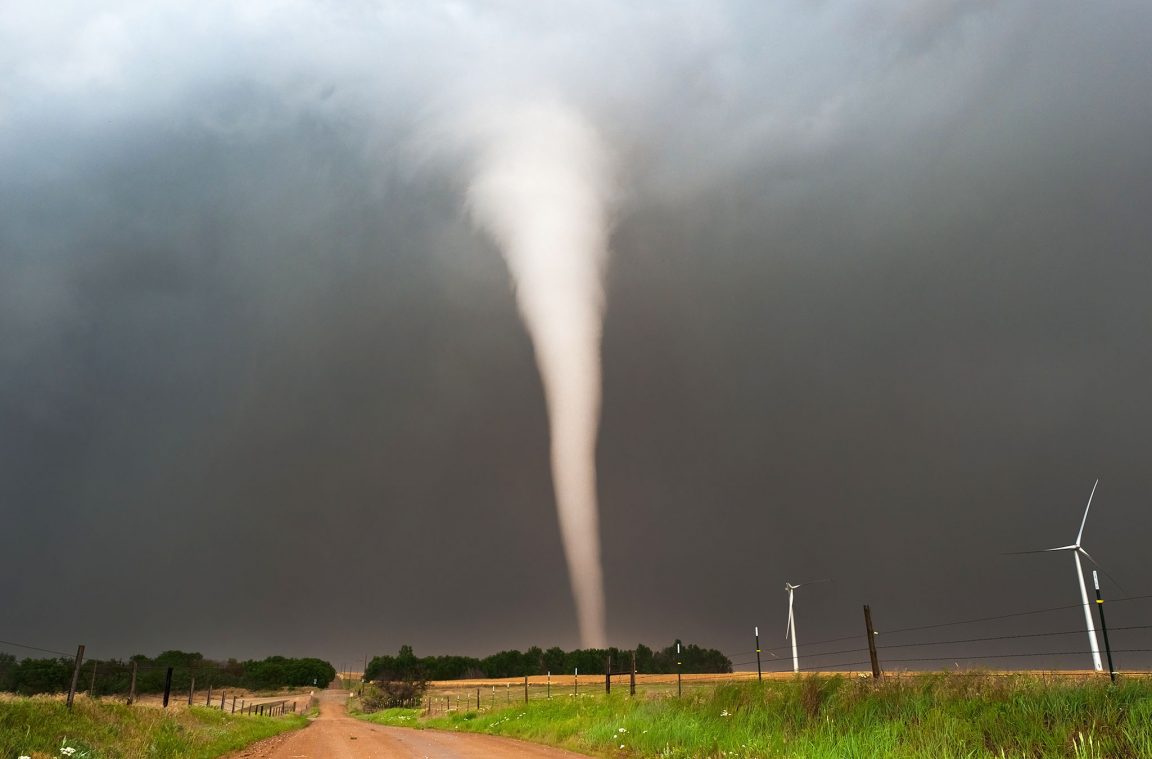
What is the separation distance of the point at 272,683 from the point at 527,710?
180465 millimetres

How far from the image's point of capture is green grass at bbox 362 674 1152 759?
11000 millimetres

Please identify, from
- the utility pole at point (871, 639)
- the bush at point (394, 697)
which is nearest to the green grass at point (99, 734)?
the utility pole at point (871, 639)

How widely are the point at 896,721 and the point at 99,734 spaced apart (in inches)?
876

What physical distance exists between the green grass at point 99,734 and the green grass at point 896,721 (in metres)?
13.5

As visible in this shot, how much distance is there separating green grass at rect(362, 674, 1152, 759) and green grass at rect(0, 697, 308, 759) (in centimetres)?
1346

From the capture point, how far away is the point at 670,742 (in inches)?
741

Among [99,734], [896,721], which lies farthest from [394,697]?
[896,721]

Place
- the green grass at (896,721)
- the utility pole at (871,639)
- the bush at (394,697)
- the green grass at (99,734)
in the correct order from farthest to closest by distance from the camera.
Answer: the bush at (394,697)
the utility pole at (871,639)
the green grass at (99,734)
the green grass at (896,721)

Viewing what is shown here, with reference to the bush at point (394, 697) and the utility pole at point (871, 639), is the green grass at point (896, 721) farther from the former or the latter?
the bush at point (394, 697)

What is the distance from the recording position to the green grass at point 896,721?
36.1 ft

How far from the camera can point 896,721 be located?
46.0ft

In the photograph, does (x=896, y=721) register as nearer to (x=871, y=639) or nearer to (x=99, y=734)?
(x=871, y=639)

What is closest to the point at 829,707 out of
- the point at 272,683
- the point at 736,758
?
the point at 736,758

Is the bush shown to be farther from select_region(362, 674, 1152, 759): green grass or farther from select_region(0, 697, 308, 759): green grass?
select_region(362, 674, 1152, 759): green grass
